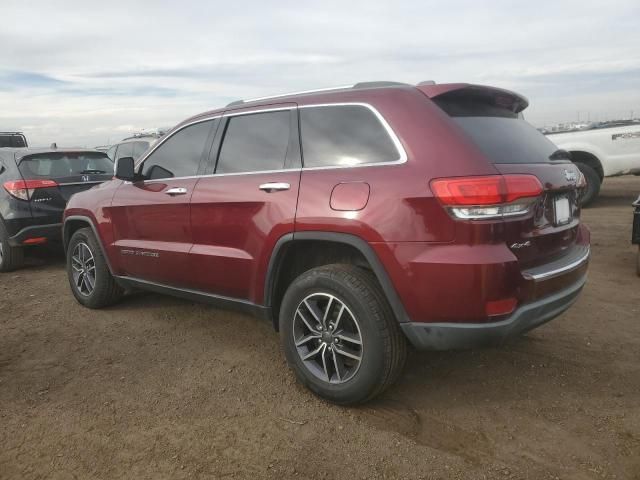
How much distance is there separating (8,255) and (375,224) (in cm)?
579

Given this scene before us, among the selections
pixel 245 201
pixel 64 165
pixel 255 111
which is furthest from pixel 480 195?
pixel 64 165

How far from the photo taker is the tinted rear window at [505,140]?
8.72ft

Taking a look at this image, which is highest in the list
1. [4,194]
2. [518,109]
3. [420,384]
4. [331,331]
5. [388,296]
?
[518,109]

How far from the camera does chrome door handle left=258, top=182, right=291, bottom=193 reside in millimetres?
3074

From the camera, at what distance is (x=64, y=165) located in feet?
22.6

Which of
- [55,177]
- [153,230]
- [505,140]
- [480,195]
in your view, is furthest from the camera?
[55,177]

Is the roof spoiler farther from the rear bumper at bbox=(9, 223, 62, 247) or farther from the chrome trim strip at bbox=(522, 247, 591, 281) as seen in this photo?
the rear bumper at bbox=(9, 223, 62, 247)

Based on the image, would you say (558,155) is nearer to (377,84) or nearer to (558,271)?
(558,271)

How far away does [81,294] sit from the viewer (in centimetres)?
493

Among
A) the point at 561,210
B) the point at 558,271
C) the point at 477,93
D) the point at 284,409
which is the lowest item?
the point at 284,409

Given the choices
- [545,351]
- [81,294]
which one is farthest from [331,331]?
[81,294]

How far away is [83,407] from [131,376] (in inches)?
16.9

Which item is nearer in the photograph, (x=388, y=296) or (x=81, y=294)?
(x=388, y=296)

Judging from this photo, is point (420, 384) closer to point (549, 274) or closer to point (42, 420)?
point (549, 274)
